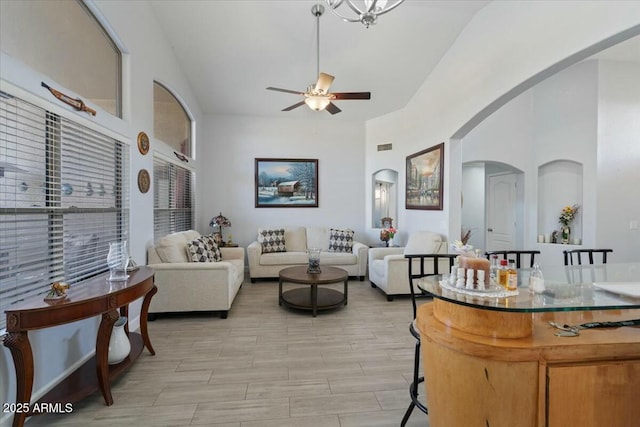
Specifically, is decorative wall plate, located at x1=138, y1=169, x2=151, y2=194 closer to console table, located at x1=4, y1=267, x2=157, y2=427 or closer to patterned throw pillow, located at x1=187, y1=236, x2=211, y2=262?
patterned throw pillow, located at x1=187, y1=236, x2=211, y2=262

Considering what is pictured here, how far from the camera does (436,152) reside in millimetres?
4605

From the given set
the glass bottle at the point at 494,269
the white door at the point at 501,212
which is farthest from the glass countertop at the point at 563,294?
the white door at the point at 501,212

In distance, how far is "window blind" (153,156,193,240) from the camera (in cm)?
397

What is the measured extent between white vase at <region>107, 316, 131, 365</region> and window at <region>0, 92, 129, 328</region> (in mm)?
535

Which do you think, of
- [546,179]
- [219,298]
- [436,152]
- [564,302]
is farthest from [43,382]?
[546,179]

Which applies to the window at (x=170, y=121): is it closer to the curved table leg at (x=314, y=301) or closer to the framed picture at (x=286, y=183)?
the framed picture at (x=286, y=183)

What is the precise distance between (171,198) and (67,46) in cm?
248

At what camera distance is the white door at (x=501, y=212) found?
5.91 m

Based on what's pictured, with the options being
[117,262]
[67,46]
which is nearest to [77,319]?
[117,262]

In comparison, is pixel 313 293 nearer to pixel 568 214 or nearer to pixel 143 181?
pixel 143 181

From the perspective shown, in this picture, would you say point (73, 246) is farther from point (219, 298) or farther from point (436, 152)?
point (436, 152)

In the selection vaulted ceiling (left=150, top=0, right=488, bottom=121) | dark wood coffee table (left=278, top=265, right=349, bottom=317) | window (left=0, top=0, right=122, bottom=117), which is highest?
vaulted ceiling (left=150, top=0, right=488, bottom=121)

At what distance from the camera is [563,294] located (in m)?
1.41

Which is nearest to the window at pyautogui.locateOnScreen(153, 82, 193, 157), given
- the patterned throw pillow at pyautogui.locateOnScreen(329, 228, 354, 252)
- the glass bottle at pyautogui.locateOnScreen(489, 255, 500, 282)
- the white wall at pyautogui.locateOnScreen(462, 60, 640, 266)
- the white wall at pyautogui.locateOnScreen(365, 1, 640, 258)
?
the patterned throw pillow at pyautogui.locateOnScreen(329, 228, 354, 252)
